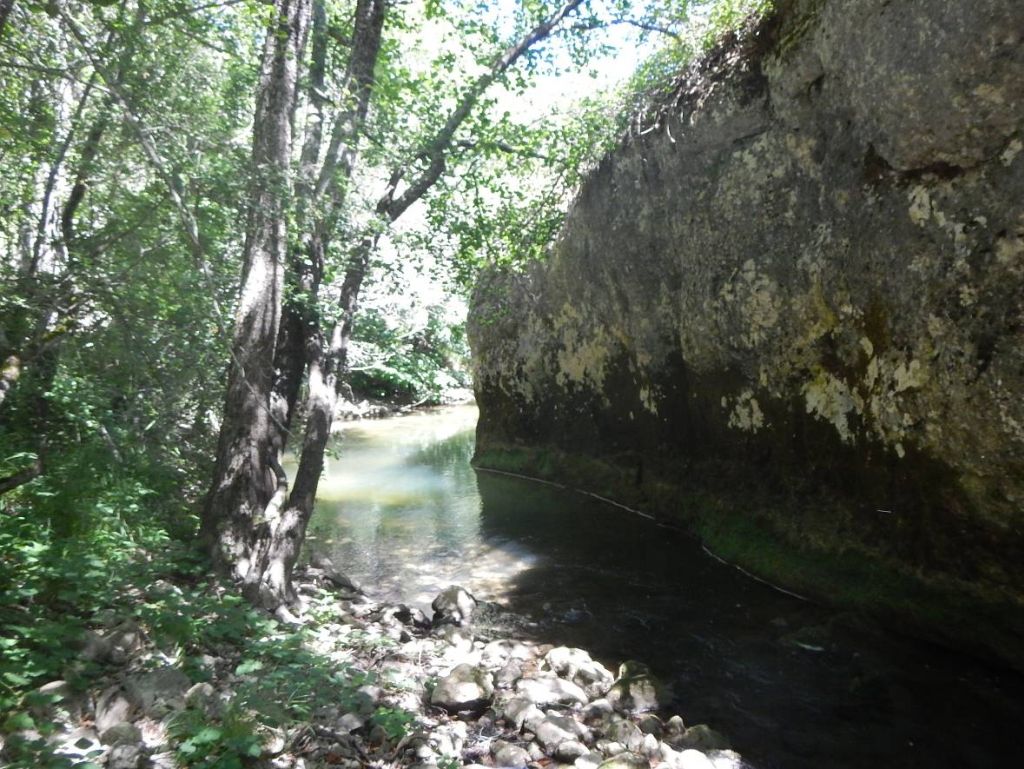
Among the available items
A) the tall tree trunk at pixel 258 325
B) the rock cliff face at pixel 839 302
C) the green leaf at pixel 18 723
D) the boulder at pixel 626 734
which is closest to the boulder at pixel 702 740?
the boulder at pixel 626 734

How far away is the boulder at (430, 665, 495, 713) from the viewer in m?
5.02

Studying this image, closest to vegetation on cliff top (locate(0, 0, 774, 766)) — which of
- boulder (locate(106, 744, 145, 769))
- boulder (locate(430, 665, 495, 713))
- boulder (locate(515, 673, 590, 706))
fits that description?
boulder (locate(106, 744, 145, 769))

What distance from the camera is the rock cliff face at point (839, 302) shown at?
221 inches

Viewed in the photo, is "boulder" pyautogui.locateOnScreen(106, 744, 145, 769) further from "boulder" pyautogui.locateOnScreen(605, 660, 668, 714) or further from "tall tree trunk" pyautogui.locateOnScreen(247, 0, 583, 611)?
"boulder" pyautogui.locateOnScreen(605, 660, 668, 714)

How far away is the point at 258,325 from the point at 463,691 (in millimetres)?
3368

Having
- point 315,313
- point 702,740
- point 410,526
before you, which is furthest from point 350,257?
point 410,526

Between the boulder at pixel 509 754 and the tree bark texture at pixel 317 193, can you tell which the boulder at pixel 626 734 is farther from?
the tree bark texture at pixel 317 193

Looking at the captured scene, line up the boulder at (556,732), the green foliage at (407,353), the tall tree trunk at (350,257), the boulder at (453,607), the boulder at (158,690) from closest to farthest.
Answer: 1. the boulder at (158,690)
2. the boulder at (556,732)
3. the tall tree trunk at (350,257)
4. the boulder at (453,607)
5. the green foliage at (407,353)

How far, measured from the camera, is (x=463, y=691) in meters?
5.09

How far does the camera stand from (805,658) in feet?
20.7

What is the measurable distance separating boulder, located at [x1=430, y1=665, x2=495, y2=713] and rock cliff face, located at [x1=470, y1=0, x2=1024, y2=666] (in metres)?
4.13

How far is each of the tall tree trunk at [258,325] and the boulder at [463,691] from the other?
1.93 metres

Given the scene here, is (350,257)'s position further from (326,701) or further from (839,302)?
(839,302)

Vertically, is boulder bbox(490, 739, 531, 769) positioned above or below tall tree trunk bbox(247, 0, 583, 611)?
below
